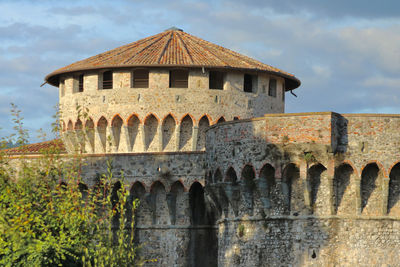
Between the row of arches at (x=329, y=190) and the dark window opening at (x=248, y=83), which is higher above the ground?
the dark window opening at (x=248, y=83)

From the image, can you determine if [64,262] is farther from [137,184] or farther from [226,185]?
[137,184]

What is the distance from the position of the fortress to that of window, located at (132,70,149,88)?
2.6 inches

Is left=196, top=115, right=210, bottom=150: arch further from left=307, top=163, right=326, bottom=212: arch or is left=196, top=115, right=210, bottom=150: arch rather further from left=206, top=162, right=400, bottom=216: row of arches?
left=307, top=163, right=326, bottom=212: arch

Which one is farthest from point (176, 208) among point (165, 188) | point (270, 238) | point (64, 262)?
point (64, 262)

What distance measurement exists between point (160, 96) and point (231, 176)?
15.1 metres

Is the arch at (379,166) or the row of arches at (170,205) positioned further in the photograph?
the row of arches at (170,205)

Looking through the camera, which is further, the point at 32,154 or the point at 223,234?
the point at 32,154

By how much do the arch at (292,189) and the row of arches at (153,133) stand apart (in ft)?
54.0

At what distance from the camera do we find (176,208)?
54.3m

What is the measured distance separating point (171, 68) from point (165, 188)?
30.2 feet

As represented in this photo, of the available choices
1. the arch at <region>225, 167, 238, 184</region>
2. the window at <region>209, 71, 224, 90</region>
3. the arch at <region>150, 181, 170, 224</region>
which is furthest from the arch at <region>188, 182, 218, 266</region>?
the window at <region>209, 71, 224, 90</region>

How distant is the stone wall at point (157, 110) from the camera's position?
2361 inches

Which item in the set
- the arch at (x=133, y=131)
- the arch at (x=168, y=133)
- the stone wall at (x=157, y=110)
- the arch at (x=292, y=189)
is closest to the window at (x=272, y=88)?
the stone wall at (x=157, y=110)

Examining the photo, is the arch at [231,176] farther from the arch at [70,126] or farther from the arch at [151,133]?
the arch at [70,126]
